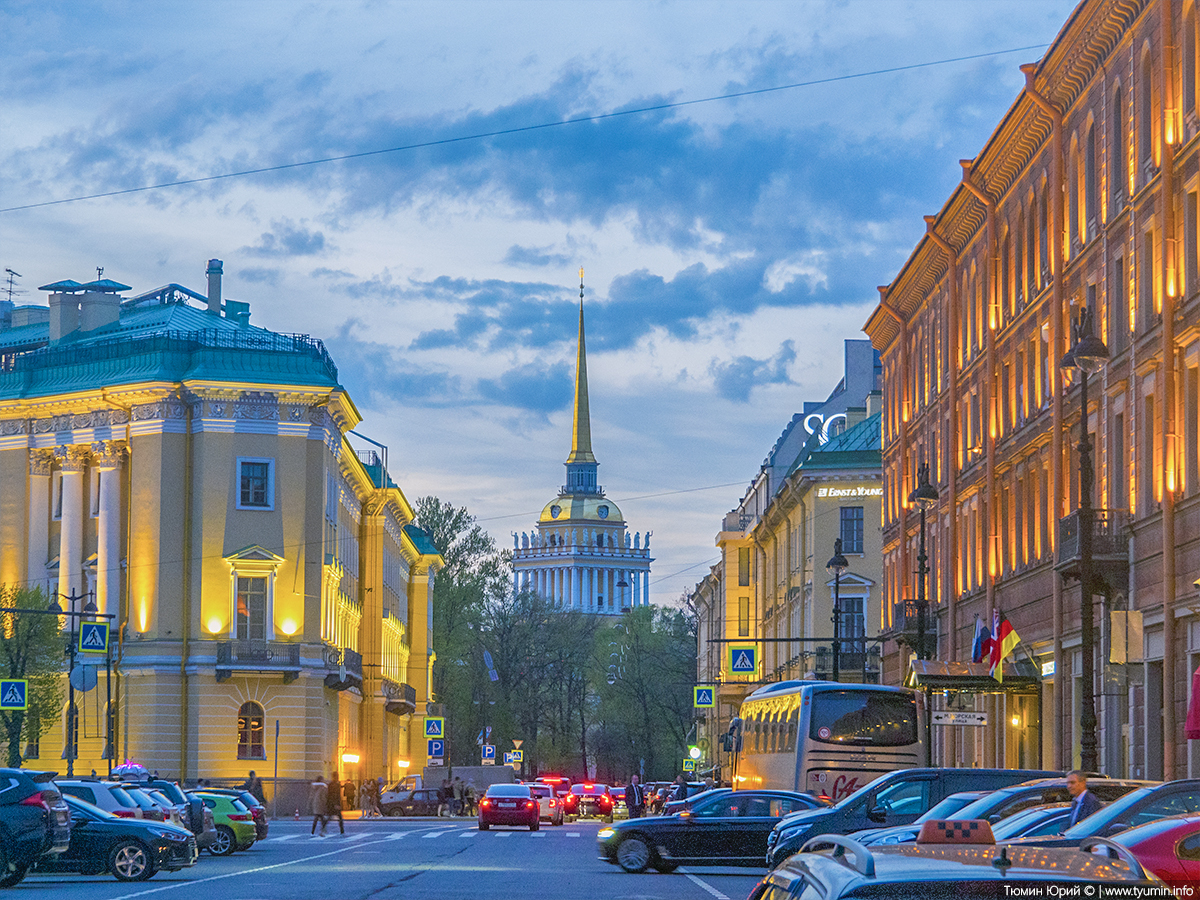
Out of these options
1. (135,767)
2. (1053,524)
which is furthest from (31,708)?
(1053,524)

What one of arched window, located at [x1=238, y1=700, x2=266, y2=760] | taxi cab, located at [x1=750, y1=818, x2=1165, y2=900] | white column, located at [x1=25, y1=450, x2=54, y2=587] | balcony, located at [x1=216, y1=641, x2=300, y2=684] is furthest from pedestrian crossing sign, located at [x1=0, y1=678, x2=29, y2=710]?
taxi cab, located at [x1=750, y1=818, x2=1165, y2=900]

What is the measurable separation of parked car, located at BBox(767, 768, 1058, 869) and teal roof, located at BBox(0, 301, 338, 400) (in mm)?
49892

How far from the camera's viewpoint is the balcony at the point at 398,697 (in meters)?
97.2

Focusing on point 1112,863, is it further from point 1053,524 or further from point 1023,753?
point 1023,753

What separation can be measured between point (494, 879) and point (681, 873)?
5760 millimetres

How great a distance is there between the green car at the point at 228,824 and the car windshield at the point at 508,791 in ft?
56.4

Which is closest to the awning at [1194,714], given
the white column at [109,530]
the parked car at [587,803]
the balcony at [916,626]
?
the balcony at [916,626]

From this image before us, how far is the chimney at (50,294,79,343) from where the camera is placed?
82.6 m

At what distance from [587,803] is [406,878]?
50.9 metres

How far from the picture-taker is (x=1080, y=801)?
58.4ft

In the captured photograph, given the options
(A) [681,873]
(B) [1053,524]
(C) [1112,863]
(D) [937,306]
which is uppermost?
(D) [937,306]

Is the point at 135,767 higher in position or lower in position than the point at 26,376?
lower

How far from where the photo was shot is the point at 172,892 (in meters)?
23.7

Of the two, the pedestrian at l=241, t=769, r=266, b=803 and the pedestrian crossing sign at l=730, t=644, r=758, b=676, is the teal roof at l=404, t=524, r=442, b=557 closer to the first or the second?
the pedestrian at l=241, t=769, r=266, b=803
